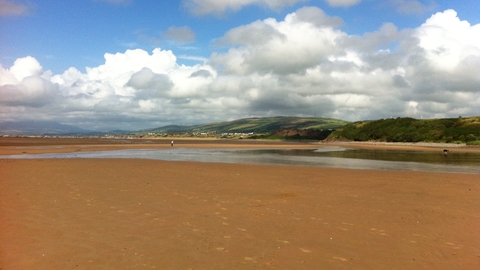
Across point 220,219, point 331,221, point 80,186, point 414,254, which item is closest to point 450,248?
point 414,254

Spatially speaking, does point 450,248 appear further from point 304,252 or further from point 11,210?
point 11,210

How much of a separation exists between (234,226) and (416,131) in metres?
112

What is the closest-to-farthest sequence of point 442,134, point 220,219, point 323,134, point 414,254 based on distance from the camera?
point 414,254 → point 220,219 → point 442,134 → point 323,134

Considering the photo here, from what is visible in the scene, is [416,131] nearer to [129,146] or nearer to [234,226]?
[129,146]

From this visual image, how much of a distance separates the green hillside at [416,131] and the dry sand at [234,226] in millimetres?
87581

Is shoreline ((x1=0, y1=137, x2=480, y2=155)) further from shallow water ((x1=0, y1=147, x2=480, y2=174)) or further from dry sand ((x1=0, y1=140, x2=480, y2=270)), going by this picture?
dry sand ((x1=0, y1=140, x2=480, y2=270))

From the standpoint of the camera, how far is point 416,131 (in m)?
105

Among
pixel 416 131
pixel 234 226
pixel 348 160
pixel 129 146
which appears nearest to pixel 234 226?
pixel 234 226

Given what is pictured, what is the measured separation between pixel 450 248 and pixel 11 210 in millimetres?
15718

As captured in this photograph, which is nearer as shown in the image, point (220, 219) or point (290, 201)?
point (220, 219)

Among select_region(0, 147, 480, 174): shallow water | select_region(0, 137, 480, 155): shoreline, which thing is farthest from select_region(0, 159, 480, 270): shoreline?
select_region(0, 137, 480, 155): shoreline

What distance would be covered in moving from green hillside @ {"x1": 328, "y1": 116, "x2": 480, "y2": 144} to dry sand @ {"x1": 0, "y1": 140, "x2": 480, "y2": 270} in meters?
87.6

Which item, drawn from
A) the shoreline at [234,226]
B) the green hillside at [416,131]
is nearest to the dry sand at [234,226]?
the shoreline at [234,226]

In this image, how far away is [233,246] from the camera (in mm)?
8867
